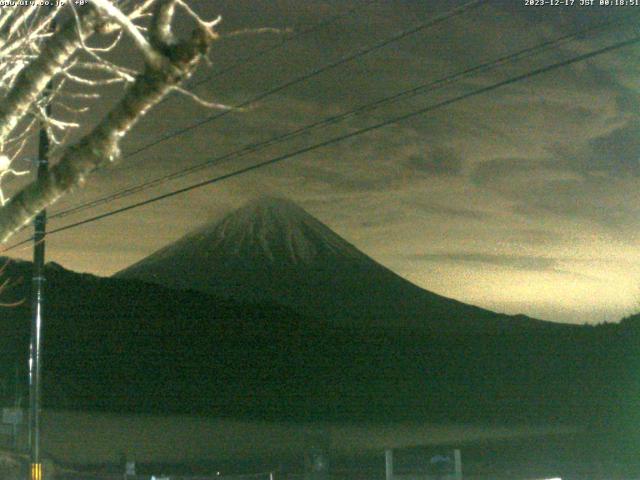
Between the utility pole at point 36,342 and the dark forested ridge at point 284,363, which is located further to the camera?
the dark forested ridge at point 284,363

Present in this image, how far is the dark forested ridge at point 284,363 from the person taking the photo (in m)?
80.5

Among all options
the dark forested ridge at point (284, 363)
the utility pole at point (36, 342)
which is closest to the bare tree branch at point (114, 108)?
the utility pole at point (36, 342)

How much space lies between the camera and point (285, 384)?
106125mm

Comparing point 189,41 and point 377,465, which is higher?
point 189,41

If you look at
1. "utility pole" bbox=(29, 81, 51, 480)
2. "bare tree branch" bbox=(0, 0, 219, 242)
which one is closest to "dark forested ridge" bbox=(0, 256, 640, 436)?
"utility pole" bbox=(29, 81, 51, 480)

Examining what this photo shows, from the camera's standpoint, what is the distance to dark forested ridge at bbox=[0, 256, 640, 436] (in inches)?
3169

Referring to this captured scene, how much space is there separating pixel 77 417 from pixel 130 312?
56583 mm

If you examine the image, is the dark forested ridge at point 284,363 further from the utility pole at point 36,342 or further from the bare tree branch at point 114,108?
the bare tree branch at point 114,108

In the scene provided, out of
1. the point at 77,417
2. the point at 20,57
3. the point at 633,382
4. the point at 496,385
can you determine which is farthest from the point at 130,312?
the point at 20,57

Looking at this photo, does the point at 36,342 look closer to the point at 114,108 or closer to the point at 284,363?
the point at 114,108

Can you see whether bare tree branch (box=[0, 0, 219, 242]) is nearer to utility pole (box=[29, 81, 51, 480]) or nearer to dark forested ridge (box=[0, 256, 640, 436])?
utility pole (box=[29, 81, 51, 480])

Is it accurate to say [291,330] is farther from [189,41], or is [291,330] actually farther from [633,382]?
[189,41]

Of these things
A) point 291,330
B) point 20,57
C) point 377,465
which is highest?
point 291,330

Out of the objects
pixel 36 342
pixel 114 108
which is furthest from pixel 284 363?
pixel 114 108
